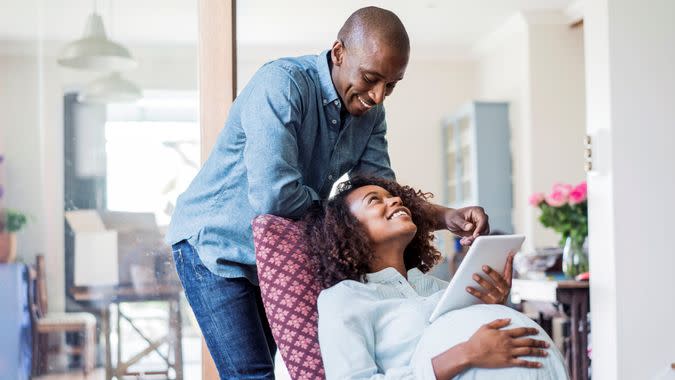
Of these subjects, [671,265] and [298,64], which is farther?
[671,265]

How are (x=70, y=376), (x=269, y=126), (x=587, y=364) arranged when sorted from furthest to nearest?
(x=587, y=364)
(x=70, y=376)
(x=269, y=126)

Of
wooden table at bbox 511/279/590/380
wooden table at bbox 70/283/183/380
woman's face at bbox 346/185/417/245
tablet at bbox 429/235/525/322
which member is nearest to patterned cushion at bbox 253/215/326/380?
woman's face at bbox 346/185/417/245

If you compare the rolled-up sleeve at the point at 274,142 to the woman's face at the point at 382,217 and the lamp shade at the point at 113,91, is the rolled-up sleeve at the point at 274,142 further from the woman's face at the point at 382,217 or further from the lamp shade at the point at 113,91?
the lamp shade at the point at 113,91

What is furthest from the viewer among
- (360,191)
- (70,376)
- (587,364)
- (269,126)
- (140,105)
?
(587,364)

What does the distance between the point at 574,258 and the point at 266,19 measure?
12.1ft

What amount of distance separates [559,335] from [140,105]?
4.31m

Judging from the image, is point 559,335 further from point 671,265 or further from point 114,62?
point 114,62

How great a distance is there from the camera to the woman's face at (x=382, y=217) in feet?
5.80

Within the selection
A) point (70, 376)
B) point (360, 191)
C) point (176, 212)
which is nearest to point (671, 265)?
point (360, 191)

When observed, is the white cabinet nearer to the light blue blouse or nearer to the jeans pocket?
the jeans pocket

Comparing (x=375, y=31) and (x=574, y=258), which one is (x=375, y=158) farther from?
(x=574, y=258)

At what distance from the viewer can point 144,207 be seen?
3002 millimetres

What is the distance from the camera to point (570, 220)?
3.99 m

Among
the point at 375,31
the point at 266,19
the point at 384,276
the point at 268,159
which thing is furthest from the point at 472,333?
the point at 266,19
